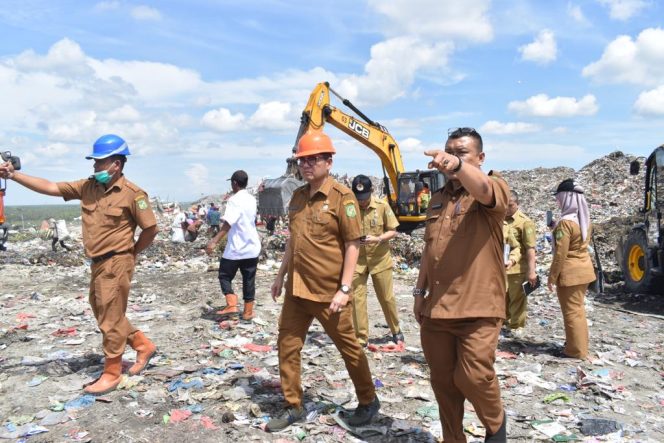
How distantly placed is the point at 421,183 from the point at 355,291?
9.75 m

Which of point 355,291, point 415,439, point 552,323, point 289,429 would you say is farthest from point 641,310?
point 289,429

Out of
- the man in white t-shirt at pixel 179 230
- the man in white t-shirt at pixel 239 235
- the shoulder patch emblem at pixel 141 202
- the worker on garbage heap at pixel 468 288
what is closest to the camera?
the worker on garbage heap at pixel 468 288

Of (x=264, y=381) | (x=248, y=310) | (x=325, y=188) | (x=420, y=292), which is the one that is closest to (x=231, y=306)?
(x=248, y=310)

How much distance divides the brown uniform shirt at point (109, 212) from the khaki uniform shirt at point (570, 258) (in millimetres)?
3620

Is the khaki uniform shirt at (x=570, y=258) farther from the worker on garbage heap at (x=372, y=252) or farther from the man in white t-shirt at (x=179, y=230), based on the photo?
the man in white t-shirt at (x=179, y=230)

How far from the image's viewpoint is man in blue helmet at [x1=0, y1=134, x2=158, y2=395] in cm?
382

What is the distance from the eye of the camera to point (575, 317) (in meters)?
4.91

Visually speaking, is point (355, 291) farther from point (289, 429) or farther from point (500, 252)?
point (500, 252)

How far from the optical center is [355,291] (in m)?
4.96

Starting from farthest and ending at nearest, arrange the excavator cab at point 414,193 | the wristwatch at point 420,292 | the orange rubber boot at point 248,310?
the excavator cab at point 414,193, the orange rubber boot at point 248,310, the wristwatch at point 420,292

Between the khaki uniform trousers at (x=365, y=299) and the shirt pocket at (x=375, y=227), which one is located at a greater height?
the shirt pocket at (x=375, y=227)

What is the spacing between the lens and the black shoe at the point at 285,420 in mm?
3328

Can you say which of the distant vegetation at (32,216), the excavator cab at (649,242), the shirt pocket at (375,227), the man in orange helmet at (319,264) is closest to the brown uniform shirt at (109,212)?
the distant vegetation at (32,216)

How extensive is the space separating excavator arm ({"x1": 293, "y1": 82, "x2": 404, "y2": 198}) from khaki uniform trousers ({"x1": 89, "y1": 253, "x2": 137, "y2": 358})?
7.61 metres
